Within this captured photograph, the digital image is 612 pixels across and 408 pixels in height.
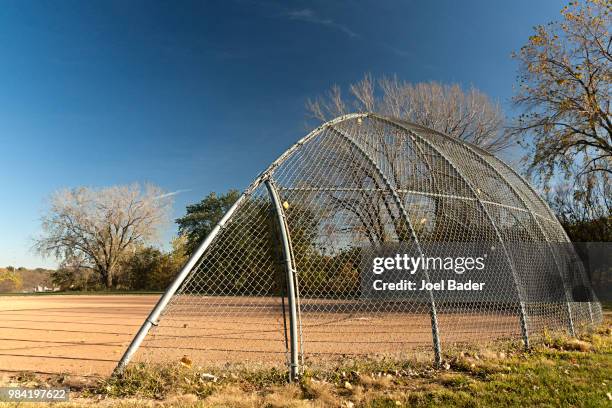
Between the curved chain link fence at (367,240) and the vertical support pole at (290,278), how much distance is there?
0.05 feet

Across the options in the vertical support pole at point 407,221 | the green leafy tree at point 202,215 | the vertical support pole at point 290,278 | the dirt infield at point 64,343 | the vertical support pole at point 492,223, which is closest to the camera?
the vertical support pole at point 290,278

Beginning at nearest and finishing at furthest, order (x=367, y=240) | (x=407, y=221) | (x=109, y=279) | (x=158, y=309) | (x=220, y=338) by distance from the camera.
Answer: (x=158, y=309)
(x=407, y=221)
(x=367, y=240)
(x=220, y=338)
(x=109, y=279)

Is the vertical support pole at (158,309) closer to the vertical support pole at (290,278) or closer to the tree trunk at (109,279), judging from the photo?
the vertical support pole at (290,278)

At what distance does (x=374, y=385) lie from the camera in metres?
4.23

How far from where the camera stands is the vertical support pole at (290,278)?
434 centimetres

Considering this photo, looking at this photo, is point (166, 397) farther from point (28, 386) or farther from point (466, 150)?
point (466, 150)

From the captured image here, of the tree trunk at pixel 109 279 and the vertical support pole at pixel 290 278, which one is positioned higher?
the vertical support pole at pixel 290 278

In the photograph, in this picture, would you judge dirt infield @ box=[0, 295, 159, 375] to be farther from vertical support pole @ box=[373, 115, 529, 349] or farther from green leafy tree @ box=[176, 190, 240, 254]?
green leafy tree @ box=[176, 190, 240, 254]

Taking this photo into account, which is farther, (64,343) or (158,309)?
(64,343)

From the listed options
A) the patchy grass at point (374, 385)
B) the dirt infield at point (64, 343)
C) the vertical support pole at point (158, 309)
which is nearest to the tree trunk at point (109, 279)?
the dirt infield at point (64, 343)

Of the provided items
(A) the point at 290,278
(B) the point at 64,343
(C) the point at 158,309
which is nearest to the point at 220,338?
(B) the point at 64,343

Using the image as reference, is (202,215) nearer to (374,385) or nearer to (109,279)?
(109,279)

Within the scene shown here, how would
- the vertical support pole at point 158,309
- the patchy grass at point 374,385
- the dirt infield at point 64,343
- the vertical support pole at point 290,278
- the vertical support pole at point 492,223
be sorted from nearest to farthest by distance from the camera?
the patchy grass at point 374,385
the vertical support pole at point 158,309
the vertical support pole at point 290,278
the dirt infield at point 64,343
the vertical support pole at point 492,223

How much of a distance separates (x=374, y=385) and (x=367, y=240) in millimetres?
3549
